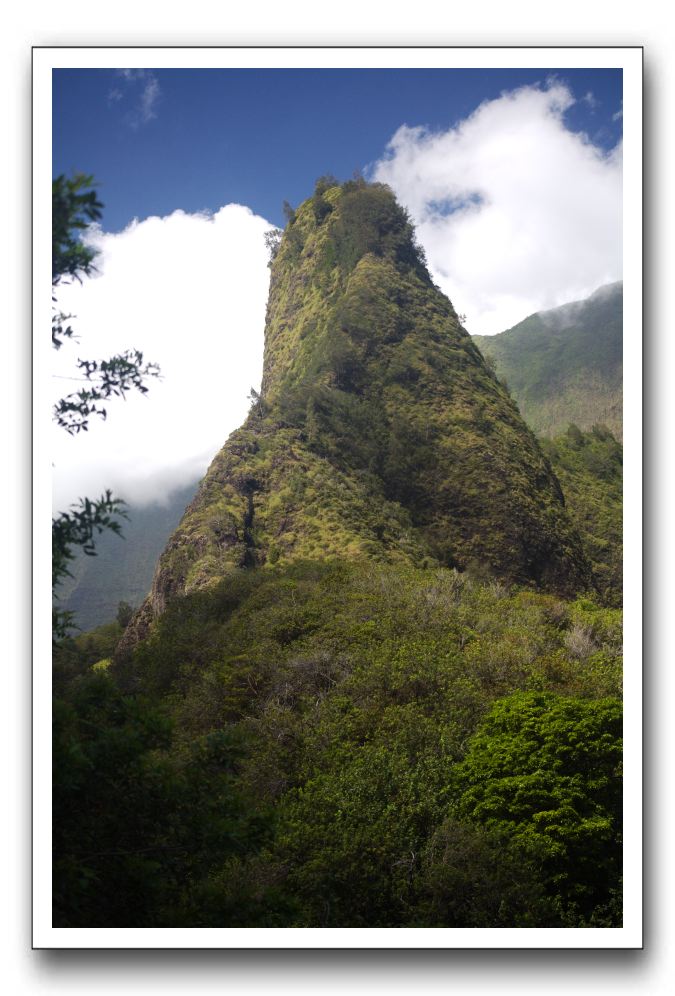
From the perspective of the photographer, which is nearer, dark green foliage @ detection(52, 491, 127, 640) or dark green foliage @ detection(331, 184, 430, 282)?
dark green foliage @ detection(52, 491, 127, 640)

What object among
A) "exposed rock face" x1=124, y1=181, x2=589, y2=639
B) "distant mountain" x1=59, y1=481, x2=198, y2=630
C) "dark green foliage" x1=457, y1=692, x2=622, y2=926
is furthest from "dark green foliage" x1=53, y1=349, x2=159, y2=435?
"exposed rock face" x1=124, y1=181, x2=589, y2=639

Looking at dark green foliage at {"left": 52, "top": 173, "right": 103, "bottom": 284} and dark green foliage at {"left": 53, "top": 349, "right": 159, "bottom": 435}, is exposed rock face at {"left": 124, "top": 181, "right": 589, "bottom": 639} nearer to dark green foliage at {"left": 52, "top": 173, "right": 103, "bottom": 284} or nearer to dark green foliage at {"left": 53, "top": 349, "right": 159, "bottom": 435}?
dark green foliage at {"left": 52, "top": 173, "right": 103, "bottom": 284}

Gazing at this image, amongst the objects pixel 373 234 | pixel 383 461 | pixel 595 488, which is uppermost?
pixel 373 234

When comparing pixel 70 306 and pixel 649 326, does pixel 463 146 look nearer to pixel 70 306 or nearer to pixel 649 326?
pixel 649 326

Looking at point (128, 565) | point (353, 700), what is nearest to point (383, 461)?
point (128, 565)

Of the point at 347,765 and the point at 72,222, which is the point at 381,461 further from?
the point at 72,222

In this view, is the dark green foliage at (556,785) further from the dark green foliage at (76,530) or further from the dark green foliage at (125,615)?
the dark green foliage at (125,615)

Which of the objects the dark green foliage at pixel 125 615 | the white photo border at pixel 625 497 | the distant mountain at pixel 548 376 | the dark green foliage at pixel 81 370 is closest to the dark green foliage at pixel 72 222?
the dark green foliage at pixel 81 370
